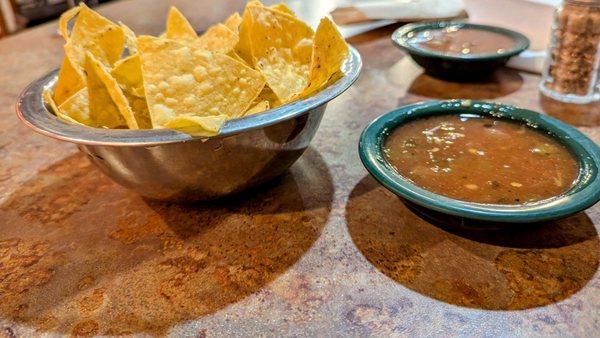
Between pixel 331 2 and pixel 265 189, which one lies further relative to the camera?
pixel 331 2

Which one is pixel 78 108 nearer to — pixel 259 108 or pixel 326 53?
pixel 259 108

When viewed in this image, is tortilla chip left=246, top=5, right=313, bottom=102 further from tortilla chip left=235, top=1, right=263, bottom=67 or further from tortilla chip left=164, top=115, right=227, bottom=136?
tortilla chip left=164, top=115, right=227, bottom=136

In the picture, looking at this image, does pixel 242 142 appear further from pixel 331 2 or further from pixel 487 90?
pixel 331 2

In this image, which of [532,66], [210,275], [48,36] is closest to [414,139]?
[210,275]

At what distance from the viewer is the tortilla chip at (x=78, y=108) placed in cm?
76

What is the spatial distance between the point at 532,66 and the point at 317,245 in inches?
38.9

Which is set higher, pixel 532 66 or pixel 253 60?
pixel 253 60

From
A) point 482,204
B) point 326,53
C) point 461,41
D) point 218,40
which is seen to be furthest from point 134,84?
point 461,41

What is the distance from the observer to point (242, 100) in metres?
0.78

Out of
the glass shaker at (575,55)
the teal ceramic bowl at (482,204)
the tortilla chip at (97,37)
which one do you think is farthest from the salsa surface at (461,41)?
the tortilla chip at (97,37)

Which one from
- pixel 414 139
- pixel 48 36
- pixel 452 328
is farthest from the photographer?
pixel 48 36

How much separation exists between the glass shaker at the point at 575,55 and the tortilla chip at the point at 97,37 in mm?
984

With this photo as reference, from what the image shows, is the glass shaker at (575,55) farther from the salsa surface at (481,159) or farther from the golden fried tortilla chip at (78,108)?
the golden fried tortilla chip at (78,108)

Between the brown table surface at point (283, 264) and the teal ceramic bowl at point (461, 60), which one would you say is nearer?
the brown table surface at point (283, 264)
